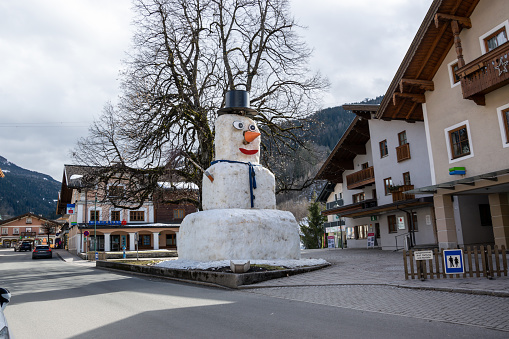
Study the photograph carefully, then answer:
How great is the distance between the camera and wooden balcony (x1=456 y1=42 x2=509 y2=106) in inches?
560

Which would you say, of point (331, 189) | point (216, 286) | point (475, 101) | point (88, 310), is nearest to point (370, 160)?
point (331, 189)

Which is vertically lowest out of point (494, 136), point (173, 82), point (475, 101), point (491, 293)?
point (491, 293)

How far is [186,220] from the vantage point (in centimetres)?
1636

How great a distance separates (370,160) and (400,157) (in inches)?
215

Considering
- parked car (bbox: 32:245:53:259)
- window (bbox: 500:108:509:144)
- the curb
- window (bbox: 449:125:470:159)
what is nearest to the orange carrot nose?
the curb

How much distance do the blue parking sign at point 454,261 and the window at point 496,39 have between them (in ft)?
29.5

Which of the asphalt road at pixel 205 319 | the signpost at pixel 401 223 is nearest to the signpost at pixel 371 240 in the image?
the signpost at pixel 401 223

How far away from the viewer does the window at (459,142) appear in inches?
669

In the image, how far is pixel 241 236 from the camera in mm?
Answer: 14570

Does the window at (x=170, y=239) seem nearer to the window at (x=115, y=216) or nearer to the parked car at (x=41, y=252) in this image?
the window at (x=115, y=216)

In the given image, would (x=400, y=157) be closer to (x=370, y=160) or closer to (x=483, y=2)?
(x=370, y=160)

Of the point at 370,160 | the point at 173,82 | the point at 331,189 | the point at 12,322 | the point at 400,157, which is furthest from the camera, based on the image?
the point at 331,189

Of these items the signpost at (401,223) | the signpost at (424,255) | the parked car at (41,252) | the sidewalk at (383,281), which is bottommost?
the sidewalk at (383,281)

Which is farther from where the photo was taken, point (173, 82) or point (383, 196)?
point (383, 196)
